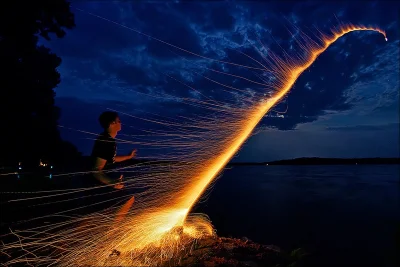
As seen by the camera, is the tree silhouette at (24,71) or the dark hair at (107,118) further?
the tree silhouette at (24,71)

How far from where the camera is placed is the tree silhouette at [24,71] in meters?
Answer: 12.5

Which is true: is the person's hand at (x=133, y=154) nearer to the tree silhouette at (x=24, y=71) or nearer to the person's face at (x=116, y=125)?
the person's face at (x=116, y=125)

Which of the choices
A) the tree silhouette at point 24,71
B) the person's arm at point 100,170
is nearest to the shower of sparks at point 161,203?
the person's arm at point 100,170

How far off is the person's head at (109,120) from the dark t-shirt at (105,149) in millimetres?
128

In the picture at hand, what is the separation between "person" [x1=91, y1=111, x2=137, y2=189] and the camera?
4.72 m

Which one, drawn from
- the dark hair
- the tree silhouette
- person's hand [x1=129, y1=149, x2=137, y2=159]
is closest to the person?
the dark hair

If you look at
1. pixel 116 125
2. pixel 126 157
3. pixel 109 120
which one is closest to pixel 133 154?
pixel 126 157

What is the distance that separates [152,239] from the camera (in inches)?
204

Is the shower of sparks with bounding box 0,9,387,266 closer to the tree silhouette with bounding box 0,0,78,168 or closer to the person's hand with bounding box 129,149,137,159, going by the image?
the person's hand with bounding box 129,149,137,159

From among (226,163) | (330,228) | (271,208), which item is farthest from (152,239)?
(271,208)

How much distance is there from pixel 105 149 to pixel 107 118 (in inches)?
19.5

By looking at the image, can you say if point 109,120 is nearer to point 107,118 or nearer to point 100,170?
point 107,118

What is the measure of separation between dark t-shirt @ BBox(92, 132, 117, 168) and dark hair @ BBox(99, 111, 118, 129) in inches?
6.4

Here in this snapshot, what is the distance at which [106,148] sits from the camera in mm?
4781
